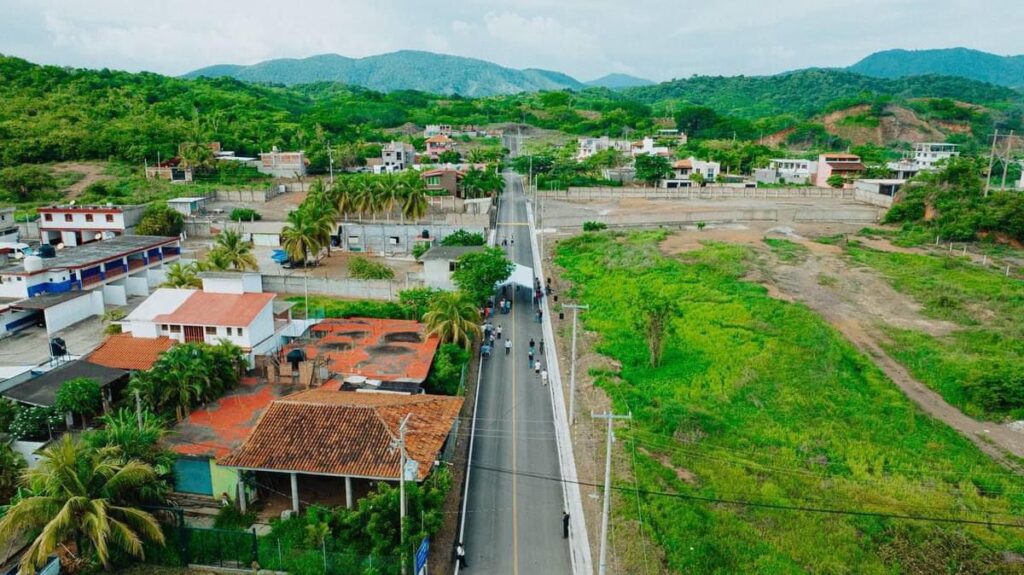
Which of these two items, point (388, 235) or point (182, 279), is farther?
point (388, 235)

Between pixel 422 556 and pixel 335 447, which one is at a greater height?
pixel 335 447

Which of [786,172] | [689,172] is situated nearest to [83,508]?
[689,172]

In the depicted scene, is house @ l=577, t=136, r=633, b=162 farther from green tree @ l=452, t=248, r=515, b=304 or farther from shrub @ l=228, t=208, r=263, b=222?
green tree @ l=452, t=248, r=515, b=304

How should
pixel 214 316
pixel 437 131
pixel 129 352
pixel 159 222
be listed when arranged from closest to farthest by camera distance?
pixel 129 352, pixel 214 316, pixel 159 222, pixel 437 131

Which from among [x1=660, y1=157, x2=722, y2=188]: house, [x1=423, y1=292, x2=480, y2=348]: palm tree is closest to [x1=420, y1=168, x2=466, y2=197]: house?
[x1=660, y1=157, x2=722, y2=188]: house

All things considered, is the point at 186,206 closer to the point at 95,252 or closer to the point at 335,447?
the point at 95,252
